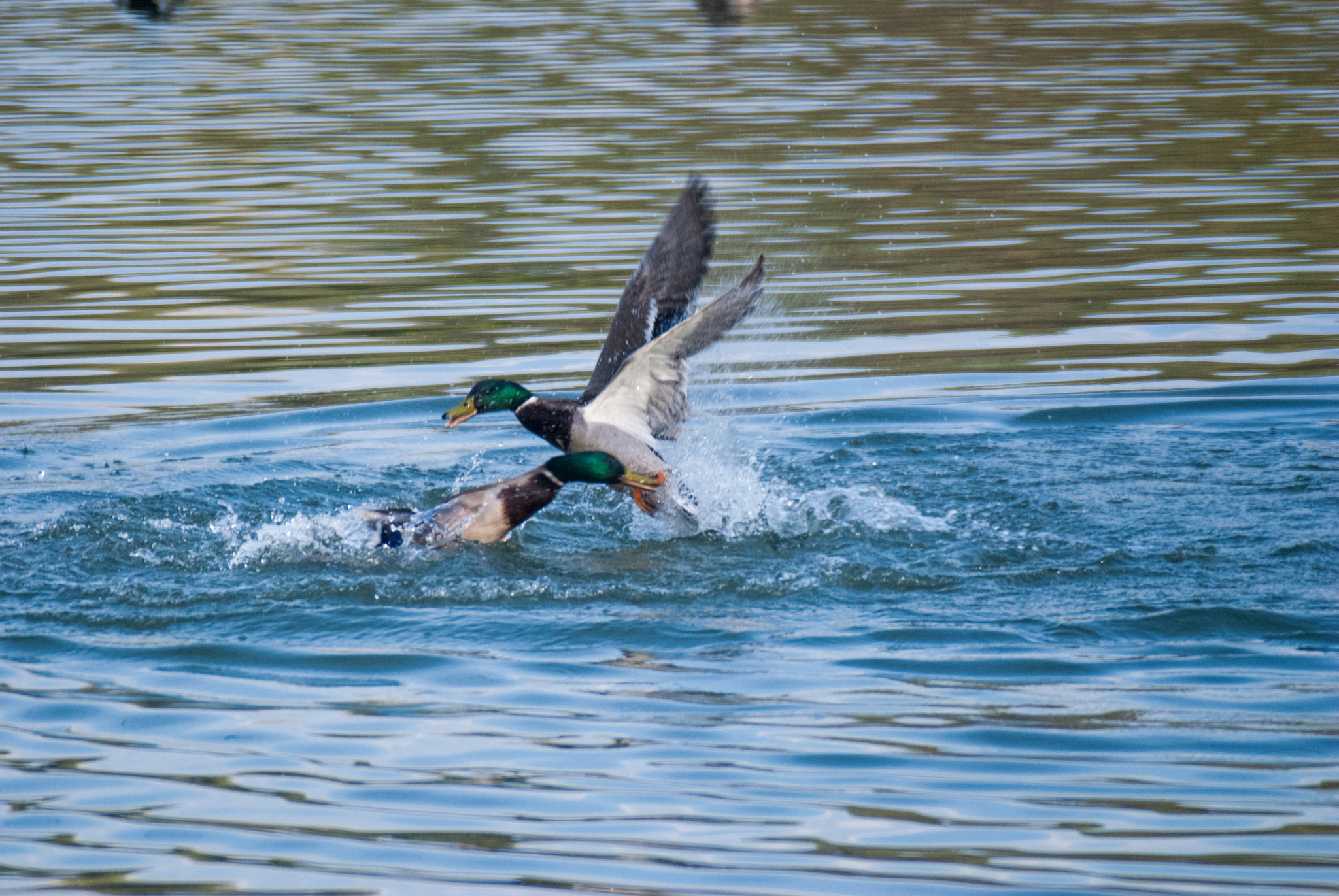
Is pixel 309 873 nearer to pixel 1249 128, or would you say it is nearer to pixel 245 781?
pixel 245 781

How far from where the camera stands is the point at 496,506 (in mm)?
7023

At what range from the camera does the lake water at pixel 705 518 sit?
167 inches

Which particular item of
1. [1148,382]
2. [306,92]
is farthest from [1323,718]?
[306,92]

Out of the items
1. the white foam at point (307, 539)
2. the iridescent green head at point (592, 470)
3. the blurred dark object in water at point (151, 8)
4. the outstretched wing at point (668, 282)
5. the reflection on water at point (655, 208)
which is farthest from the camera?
the blurred dark object in water at point (151, 8)

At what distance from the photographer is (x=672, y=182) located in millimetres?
14500

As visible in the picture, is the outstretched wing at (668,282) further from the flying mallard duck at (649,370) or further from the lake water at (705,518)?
the lake water at (705,518)

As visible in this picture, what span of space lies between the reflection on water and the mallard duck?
2466 mm

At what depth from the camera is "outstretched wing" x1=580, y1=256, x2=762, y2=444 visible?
6.87m

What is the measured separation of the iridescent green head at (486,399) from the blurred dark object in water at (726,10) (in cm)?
2167

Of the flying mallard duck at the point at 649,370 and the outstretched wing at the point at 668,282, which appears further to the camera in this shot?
the outstretched wing at the point at 668,282

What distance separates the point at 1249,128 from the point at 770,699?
13.2 meters

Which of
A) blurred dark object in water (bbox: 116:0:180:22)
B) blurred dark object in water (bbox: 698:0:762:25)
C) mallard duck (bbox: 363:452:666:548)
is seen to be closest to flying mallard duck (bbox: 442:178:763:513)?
mallard duck (bbox: 363:452:666:548)

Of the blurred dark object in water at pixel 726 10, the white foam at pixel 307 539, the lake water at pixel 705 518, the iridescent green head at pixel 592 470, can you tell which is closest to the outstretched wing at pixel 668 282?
the lake water at pixel 705 518

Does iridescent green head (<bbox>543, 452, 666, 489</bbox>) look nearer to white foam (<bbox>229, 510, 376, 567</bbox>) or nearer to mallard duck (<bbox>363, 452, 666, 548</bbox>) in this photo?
mallard duck (<bbox>363, 452, 666, 548</bbox>)
